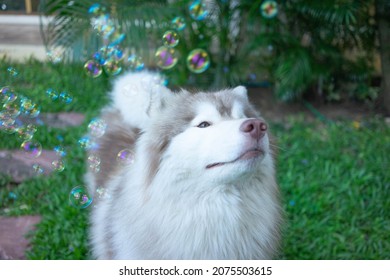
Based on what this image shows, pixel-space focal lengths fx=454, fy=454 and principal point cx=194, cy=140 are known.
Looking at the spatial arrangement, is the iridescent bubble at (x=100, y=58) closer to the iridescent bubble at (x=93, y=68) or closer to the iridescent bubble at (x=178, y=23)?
the iridescent bubble at (x=93, y=68)

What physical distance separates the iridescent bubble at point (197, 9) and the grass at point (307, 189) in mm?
1381

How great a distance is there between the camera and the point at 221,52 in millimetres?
5660

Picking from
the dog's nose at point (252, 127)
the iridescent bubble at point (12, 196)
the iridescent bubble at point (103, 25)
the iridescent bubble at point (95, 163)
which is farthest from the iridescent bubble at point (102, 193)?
the iridescent bubble at point (103, 25)

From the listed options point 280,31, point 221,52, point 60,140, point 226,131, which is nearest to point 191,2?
point 221,52

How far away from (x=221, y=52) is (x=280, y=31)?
799 millimetres

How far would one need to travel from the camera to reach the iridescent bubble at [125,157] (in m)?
2.94

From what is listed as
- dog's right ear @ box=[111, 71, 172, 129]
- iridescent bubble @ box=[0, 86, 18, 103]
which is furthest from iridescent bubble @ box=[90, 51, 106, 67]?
iridescent bubble @ box=[0, 86, 18, 103]

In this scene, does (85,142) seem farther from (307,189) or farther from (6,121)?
(307,189)

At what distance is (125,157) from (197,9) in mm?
2431

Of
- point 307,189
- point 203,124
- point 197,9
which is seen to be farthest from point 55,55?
point 307,189

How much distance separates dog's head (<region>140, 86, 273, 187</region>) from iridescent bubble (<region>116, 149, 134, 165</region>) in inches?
11.5

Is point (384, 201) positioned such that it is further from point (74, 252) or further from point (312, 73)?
point (74, 252)

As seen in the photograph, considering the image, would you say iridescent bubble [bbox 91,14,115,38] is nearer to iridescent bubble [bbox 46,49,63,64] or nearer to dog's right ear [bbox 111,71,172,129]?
iridescent bubble [bbox 46,49,63,64]

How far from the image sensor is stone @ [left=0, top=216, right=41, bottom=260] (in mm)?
3304
